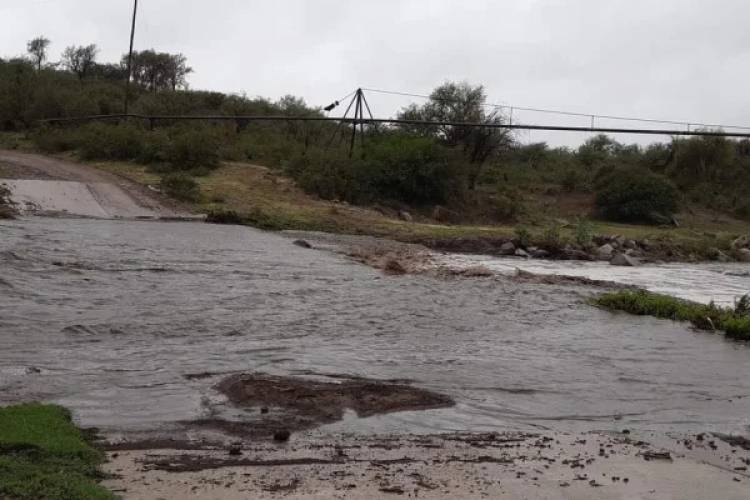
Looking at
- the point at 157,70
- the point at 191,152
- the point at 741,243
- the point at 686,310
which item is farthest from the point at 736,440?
the point at 157,70

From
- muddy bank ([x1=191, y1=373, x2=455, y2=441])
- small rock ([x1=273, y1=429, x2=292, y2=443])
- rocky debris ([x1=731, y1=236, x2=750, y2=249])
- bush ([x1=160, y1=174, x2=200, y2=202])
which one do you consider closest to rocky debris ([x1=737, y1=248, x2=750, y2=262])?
rocky debris ([x1=731, y1=236, x2=750, y2=249])

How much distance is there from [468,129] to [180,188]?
2101cm

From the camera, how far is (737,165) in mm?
51875

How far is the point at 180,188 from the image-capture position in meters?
26.2

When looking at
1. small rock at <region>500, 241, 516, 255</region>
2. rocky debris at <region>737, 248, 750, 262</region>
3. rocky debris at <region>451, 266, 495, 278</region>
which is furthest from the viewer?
rocky debris at <region>737, 248, 750, 262</region>

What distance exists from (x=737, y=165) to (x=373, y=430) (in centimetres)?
5195

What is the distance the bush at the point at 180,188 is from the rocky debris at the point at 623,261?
1413cm

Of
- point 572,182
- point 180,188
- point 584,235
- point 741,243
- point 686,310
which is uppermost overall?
point 572,182

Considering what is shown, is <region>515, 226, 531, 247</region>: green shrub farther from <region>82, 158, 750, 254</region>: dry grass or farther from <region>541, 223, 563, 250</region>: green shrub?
<region>82, 158, 750, 254</region>: dry grass

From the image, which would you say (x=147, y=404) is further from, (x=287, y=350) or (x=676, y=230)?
(x=676, y=230)

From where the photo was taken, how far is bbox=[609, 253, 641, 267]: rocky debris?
2489 centimetres

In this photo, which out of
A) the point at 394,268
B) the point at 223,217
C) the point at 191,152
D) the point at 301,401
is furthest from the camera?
the point at 191,152

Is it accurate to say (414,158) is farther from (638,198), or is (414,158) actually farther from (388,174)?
(638,198)

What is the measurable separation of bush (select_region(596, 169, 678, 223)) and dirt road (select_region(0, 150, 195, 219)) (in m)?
23.6
